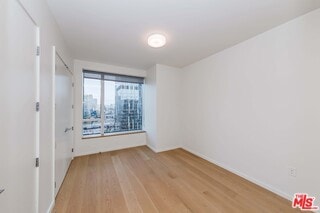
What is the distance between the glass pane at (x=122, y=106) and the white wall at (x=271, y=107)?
2.38 metres

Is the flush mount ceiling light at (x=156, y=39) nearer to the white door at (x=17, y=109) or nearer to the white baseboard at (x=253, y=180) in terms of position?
the white door at (x=17, y=109)

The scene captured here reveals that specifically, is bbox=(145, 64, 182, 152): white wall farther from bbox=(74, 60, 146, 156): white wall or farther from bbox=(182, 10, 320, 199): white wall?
bbox=(182, 10, 320, 199): white wall

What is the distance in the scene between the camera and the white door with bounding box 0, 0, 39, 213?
86cm

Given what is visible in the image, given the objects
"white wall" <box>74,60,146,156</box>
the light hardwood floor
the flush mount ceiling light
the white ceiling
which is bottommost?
the light hardwood floor

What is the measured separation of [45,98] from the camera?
1.52 m

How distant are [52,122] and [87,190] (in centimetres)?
121

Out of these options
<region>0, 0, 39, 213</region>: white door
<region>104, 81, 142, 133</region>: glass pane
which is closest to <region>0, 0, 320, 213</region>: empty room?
<region>0, 0, 39, 213</region>: white door

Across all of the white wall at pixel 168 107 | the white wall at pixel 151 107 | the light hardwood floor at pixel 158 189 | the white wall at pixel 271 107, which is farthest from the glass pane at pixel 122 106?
the white wall at pixel 271 107

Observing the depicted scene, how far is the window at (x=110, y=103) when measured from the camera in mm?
3680

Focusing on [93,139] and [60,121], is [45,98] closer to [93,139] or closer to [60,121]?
[60,121]

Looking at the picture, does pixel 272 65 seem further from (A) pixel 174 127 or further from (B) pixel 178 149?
(B) pixel 178 149

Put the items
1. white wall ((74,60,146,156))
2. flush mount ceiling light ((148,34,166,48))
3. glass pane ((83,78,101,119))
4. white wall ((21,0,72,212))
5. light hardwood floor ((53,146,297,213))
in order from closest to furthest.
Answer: white wall ((21,0,72,212)) → light hardwood floor ((53,146,297,213)) → flush mount ceiling light ((148,34,166,48)) → white wall ((74,60,146,156)) → glass pane ((83,78,101,119))

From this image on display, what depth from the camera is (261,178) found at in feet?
7.14

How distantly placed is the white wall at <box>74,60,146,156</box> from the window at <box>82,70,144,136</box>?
0.15 m
